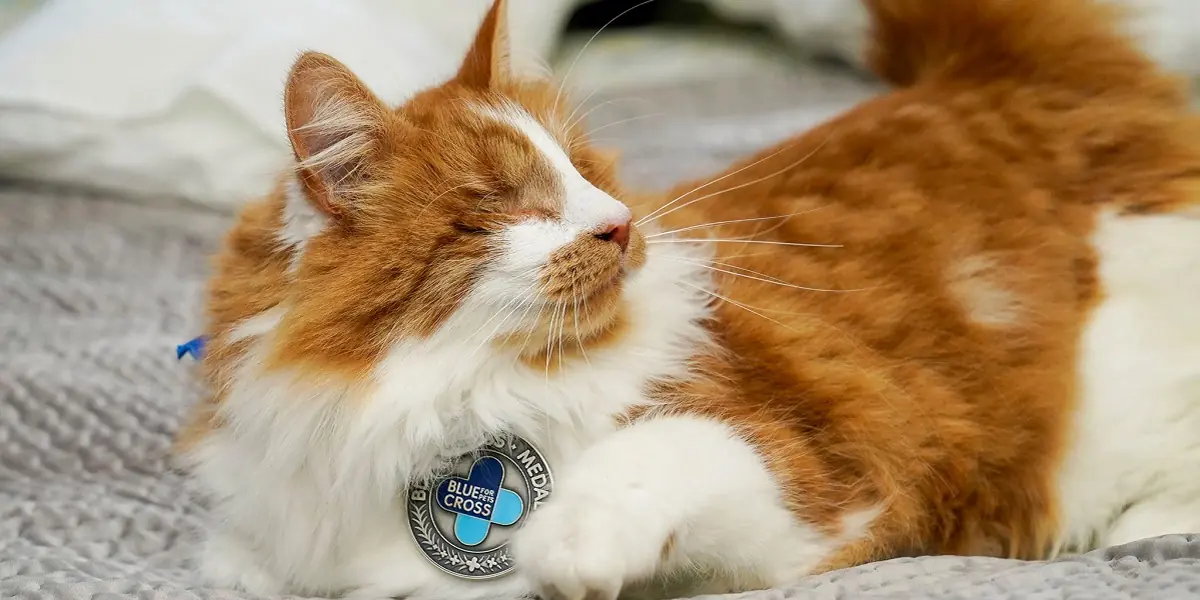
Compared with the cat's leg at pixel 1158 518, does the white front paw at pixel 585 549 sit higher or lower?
lower

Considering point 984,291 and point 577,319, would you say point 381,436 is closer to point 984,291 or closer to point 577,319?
point 577,319

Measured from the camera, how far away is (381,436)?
3.22 feet

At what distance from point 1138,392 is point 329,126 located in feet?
3.60

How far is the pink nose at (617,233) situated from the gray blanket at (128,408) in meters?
0.40

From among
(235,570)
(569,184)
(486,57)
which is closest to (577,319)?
(569,184)

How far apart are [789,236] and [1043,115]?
44 cm

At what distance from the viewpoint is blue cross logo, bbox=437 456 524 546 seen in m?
1.01

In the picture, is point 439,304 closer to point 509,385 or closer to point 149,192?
point 509,385

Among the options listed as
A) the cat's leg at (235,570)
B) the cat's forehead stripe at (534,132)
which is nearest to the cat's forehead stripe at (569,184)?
the cat's forehead stripe at (534,132)

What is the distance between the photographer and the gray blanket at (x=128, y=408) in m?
0.97

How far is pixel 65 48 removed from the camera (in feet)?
6.93

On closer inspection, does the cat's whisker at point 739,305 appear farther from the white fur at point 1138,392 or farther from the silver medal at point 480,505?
the white fur at point 1138,392

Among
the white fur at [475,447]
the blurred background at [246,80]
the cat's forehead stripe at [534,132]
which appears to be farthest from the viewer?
the blurred background at [246,80]

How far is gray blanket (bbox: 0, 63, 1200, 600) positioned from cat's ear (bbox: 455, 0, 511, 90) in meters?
0.67
